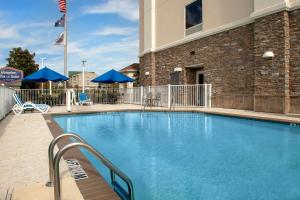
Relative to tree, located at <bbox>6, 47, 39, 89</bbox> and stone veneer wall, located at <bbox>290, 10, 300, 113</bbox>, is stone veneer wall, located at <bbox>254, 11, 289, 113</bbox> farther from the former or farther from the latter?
tree, located at <bbox>6, 47, 39, 89</bbox>

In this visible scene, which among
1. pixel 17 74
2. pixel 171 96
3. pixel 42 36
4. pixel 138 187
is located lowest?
pixel 138 187

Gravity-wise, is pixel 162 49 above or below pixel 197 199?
above

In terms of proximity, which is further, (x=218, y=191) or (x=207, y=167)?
(x=207, y=167)

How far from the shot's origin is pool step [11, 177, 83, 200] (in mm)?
Result: 2830

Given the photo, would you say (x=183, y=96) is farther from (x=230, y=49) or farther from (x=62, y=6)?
(x=62, y=6)

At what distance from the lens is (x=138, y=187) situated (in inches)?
158

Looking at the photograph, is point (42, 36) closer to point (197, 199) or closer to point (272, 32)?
point (272, 32)

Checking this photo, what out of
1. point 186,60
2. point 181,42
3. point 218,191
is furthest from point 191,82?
point 218,191

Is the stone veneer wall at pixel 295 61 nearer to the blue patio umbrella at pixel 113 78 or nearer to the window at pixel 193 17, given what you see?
the window at pixel 193 17

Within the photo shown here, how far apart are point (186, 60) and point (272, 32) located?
22.0 feet

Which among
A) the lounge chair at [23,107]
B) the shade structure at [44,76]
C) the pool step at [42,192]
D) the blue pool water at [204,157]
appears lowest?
the blue pool water at [204,157]

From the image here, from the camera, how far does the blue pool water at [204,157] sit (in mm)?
3814

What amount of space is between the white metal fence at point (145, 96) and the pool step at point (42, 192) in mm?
11812

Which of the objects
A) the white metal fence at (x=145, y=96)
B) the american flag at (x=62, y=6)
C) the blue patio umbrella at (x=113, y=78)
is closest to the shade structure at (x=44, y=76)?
the white metal fence at (x=145, y=96)
